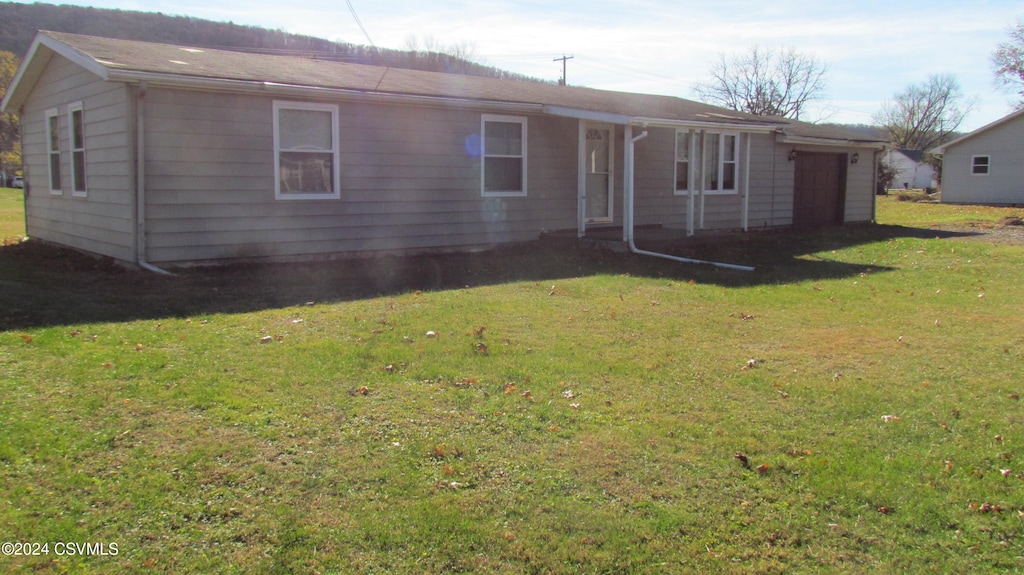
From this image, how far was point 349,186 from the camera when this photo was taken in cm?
1173

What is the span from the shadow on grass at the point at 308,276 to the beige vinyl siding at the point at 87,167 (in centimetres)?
Answer: 40

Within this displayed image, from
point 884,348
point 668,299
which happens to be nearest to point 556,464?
point 884,348

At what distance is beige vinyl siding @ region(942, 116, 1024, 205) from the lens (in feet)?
106

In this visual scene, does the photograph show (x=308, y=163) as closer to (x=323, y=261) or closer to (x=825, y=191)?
(x=323, y=261)

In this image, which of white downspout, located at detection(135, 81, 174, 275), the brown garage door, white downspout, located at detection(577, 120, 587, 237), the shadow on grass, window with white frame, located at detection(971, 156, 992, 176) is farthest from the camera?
window with white frame, located at detection(971, 156, 992, 176)

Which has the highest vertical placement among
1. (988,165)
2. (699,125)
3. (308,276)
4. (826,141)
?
(988,165)

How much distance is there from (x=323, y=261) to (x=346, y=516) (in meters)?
8.57

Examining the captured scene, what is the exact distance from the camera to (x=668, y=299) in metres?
8.80

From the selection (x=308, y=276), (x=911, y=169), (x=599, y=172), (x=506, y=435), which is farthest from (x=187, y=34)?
(x=911, y=169)

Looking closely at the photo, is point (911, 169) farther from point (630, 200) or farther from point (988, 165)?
point (630, 200)

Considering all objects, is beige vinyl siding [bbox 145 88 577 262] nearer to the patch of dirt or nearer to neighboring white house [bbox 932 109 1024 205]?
the patch of dirt

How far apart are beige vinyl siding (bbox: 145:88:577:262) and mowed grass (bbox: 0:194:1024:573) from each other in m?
2.38

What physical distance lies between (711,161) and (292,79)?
32.5ft

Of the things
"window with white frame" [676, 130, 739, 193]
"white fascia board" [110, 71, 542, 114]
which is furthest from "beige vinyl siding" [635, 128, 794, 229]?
"white fascia board" [110, 71, 542, 114]
